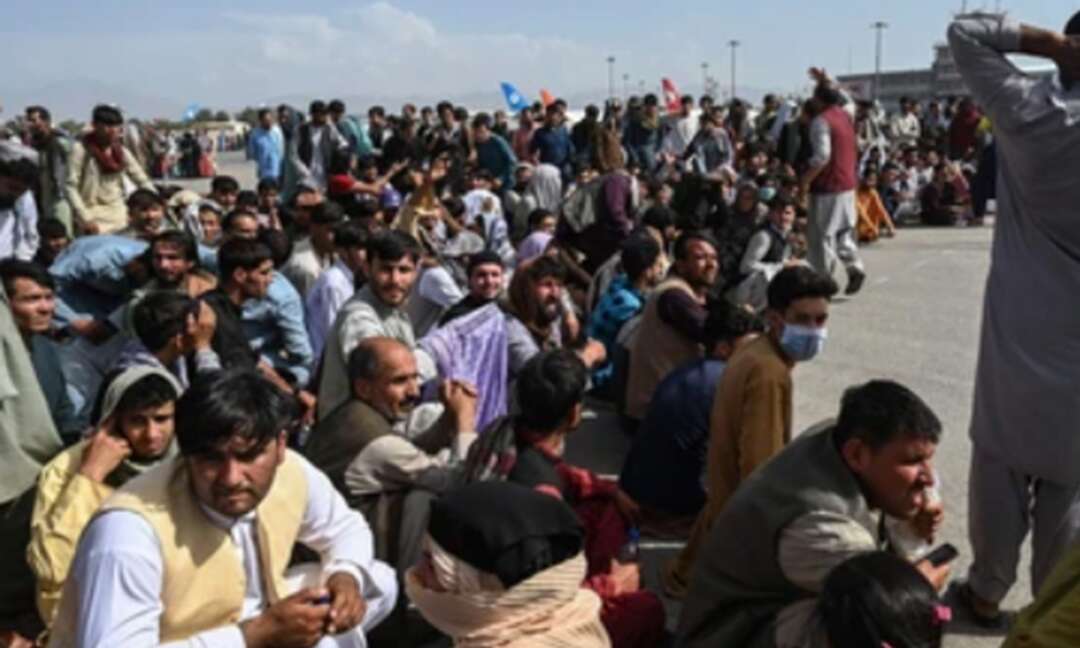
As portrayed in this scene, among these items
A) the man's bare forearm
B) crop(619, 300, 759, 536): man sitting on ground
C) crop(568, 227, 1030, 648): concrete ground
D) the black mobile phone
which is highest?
the man's bare forearm

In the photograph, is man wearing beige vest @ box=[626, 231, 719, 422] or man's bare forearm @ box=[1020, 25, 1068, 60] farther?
man wearing beige vest @ box=[626, 231, 719, 422]

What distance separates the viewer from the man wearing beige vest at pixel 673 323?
5.10 meters

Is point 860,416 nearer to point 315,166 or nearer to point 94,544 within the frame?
point 94,544

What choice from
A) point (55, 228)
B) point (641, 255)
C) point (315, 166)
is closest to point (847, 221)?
point (641, 255)

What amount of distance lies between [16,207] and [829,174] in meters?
6.31

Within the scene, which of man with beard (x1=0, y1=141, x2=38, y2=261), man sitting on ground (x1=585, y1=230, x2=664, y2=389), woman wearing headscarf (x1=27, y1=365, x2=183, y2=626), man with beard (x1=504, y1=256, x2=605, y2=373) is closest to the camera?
woman wearing headscarf (x1=27, y1=365, x2=183, y2=626)

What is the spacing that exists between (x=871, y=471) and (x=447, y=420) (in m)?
1.62

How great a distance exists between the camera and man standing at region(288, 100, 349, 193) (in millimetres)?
11484

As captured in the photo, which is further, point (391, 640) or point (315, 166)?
point (315, 166)

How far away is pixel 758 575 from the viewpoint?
2.56 metres

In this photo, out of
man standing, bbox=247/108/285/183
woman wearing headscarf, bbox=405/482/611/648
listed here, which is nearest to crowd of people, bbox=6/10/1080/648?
woman wearing headscarf, bbox=405/482/611/648

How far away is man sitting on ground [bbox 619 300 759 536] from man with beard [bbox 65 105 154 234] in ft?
16.5

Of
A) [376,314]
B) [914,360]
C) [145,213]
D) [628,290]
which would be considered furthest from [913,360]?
[145,213]

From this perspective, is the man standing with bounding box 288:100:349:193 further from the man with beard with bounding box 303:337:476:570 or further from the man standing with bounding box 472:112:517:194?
the man with beard with bounding box 303:337:476:570
